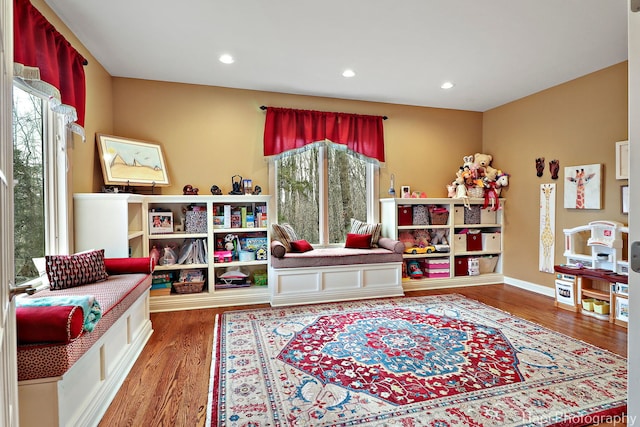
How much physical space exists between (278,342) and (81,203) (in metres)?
2.11

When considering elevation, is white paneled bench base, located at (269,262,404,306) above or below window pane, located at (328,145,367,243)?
below

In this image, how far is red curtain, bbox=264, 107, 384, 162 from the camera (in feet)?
14.2

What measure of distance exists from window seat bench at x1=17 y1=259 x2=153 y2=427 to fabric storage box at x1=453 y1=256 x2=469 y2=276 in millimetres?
3975

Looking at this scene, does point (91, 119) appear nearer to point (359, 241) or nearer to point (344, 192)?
point (344, 192)

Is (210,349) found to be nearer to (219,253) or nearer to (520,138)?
(219,253)

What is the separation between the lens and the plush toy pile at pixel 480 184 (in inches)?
192

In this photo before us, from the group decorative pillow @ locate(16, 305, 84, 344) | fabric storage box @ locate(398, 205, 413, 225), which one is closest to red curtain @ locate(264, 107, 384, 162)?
fabric storage box @ locate(398, 205, 413, 225)

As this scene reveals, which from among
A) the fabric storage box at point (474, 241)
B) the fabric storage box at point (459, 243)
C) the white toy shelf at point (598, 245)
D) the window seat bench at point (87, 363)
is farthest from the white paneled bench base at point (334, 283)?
the white toy shelf at point (598, 245)

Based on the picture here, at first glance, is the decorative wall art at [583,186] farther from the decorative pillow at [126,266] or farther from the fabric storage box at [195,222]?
the decorative pillow at [126,266]

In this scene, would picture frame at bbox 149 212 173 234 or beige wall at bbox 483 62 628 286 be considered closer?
beige wall at bbox 483 62 628 286

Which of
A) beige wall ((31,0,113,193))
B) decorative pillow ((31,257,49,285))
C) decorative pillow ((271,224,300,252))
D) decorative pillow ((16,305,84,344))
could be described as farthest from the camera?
decorative pillow ((271,224,300,252))

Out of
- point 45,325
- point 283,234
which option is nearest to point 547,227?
point 283,234

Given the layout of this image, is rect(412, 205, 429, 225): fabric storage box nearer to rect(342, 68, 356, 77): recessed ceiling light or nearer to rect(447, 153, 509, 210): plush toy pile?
rect(447, 153, 509, 210): plush toy pile

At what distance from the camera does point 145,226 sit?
364 cm
